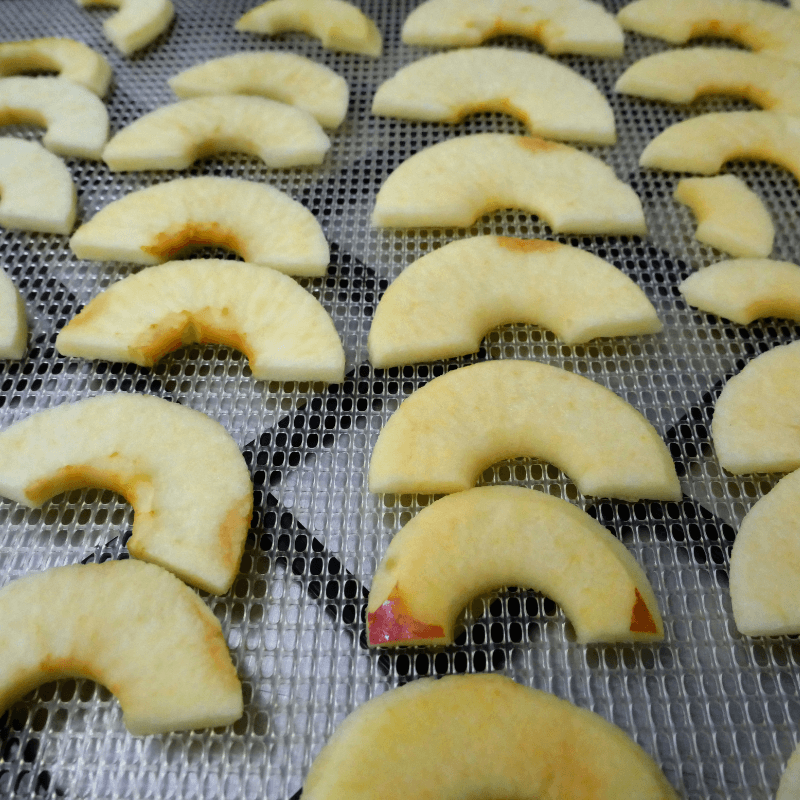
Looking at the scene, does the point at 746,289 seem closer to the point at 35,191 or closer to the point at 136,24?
the point at 35,191

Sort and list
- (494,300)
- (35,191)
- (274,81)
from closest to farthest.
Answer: (494,300) < (35,191) < (274,81)

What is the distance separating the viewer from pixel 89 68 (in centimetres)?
94

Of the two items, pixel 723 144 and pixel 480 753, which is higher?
pixel 723 144

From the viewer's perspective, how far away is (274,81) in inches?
Result: 36.7

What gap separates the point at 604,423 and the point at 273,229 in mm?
394

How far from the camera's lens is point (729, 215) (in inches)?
30.8

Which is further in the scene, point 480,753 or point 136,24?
point 136,24

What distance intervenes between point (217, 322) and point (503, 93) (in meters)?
0.48

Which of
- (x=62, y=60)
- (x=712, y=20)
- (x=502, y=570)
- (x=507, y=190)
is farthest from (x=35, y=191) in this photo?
(x=712, y=20)

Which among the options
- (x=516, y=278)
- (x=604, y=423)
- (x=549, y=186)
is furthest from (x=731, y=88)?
(x=604, y=423)

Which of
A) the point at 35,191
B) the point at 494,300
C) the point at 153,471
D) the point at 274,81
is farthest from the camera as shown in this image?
the point at 274,81

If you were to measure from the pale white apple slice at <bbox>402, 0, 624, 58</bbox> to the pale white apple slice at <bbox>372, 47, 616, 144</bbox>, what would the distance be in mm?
78

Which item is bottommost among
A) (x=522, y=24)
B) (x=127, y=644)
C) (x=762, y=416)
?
(x=127, y=644)

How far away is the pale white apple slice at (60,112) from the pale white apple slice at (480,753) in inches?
29.0
